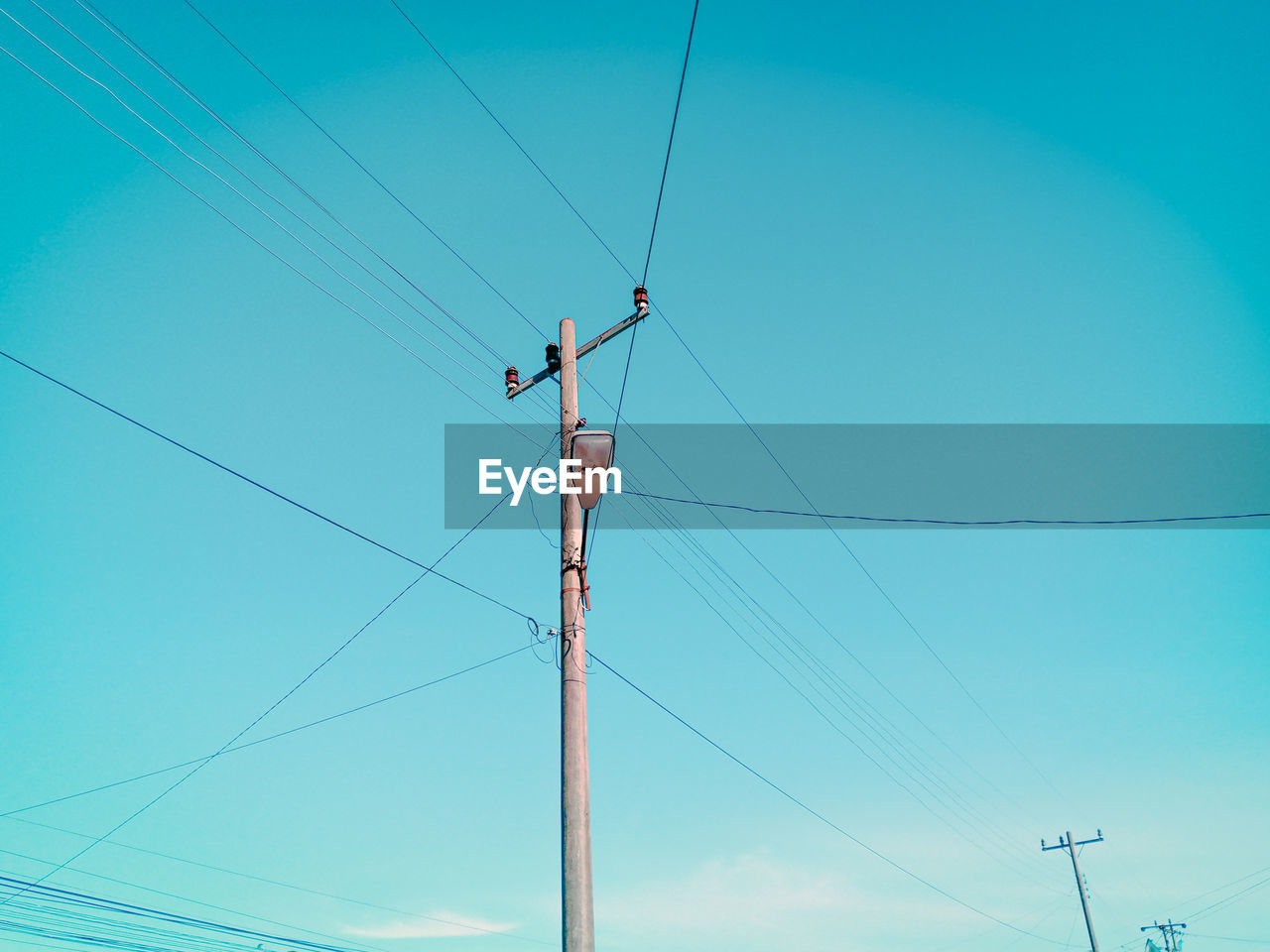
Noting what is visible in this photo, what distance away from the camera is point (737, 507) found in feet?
47.1

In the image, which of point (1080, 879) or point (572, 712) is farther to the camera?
point (1080, 879)

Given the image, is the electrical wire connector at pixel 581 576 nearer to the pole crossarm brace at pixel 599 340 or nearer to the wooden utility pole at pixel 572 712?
the wooden utility pole at pixel 572 712

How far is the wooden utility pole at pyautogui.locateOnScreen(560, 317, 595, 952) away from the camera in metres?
7.14

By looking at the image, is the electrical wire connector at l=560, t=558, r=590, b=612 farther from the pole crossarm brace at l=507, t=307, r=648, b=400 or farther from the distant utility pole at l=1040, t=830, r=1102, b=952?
the distant utility pole at l=1040, t=830, r=1102, b=952

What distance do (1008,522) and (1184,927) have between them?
167ft

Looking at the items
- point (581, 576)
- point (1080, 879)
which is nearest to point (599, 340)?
point (581, 576)

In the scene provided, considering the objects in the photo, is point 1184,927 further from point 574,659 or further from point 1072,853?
point 574,659

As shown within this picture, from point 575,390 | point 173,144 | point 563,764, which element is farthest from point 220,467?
point 563,764

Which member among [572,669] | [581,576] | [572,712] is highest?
[581,576]

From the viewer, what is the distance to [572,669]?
26.7 feet

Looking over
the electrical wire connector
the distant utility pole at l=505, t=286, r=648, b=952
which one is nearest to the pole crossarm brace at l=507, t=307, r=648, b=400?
the distant utility pole at l=505, t=286, r=648, b=952

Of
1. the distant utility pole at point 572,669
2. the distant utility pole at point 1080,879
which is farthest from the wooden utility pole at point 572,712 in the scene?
the distant utility pole at point 1080,879

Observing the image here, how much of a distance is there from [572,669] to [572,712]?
39cm

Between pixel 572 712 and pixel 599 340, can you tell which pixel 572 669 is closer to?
pixel 572 712
